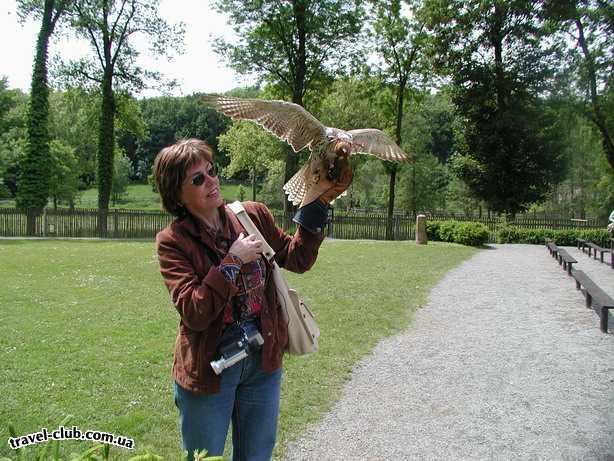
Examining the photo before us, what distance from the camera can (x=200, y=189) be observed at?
2105 mm

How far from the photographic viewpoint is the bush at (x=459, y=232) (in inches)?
924

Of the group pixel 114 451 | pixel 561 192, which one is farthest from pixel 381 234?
pixel 561 192

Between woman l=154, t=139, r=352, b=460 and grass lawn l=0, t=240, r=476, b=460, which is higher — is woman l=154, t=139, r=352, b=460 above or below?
above

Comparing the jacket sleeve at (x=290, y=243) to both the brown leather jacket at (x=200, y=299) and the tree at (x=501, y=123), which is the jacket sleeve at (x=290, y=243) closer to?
the brown leather jacket at (x=200, y=299)

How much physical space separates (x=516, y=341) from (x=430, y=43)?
25577 millimetres

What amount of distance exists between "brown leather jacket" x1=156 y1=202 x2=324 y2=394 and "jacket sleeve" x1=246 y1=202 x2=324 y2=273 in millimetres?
195

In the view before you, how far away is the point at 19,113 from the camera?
40.2 meters

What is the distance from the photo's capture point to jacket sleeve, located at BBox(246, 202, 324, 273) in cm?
246

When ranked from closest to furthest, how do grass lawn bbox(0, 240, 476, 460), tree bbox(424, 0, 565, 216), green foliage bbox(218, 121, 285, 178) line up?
grass lawn bbox(0, 240, 476, 460) < tree bbox(424, 0, 565, 216) < green foliage bbox(218, 121, 285, 178)

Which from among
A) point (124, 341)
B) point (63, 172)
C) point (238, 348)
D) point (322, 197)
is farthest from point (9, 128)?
point (238, 348)

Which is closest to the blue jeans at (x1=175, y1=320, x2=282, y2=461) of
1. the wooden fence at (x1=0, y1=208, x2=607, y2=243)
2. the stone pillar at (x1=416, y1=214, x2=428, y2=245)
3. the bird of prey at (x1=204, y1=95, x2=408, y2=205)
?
the bird of prey at (x1=204, y1=95, x2=408, y2=205)

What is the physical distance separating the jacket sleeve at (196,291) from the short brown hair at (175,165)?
0.25 meters

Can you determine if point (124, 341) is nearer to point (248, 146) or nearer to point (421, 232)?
point (421, 232)

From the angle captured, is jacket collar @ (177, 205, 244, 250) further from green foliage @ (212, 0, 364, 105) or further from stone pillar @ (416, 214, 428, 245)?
green foliage @ (212, 0, 364, 105)
